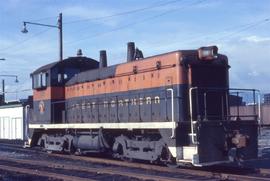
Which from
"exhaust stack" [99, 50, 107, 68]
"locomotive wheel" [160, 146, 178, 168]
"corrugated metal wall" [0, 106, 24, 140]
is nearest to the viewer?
"locomotive wheel" [160, 146, 178, 168]

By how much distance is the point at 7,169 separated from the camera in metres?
15.5

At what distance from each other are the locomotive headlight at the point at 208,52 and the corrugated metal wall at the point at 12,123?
3079cm

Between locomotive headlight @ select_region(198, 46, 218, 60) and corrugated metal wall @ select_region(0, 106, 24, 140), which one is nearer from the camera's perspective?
locomotive headlight @ select_region(198, 46, 218, 60)

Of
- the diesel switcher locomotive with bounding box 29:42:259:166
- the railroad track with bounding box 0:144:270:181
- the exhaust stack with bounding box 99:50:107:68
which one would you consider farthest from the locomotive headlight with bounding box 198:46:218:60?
the exhaust stack with bounding box 99:50:107:68

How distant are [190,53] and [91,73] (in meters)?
5.66

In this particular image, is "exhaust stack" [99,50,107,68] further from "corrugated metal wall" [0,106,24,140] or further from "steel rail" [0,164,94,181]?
"corrugated metal wall" [0,106,24,140]

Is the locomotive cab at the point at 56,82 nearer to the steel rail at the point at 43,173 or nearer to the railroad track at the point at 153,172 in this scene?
the railroad track at the point at 153,172

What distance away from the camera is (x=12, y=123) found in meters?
45.2

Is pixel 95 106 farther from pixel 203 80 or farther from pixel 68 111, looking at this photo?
pixel 203 80

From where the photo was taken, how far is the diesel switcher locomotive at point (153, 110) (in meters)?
13.3

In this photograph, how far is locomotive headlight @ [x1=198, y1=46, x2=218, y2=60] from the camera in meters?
13.6

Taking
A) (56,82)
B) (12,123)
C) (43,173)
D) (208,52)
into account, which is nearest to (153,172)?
(43,173)

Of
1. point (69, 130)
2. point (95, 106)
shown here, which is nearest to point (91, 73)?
point (95, 106)

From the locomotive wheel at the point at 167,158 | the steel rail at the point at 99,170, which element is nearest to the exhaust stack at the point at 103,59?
the steel rail at the point at 99,170
